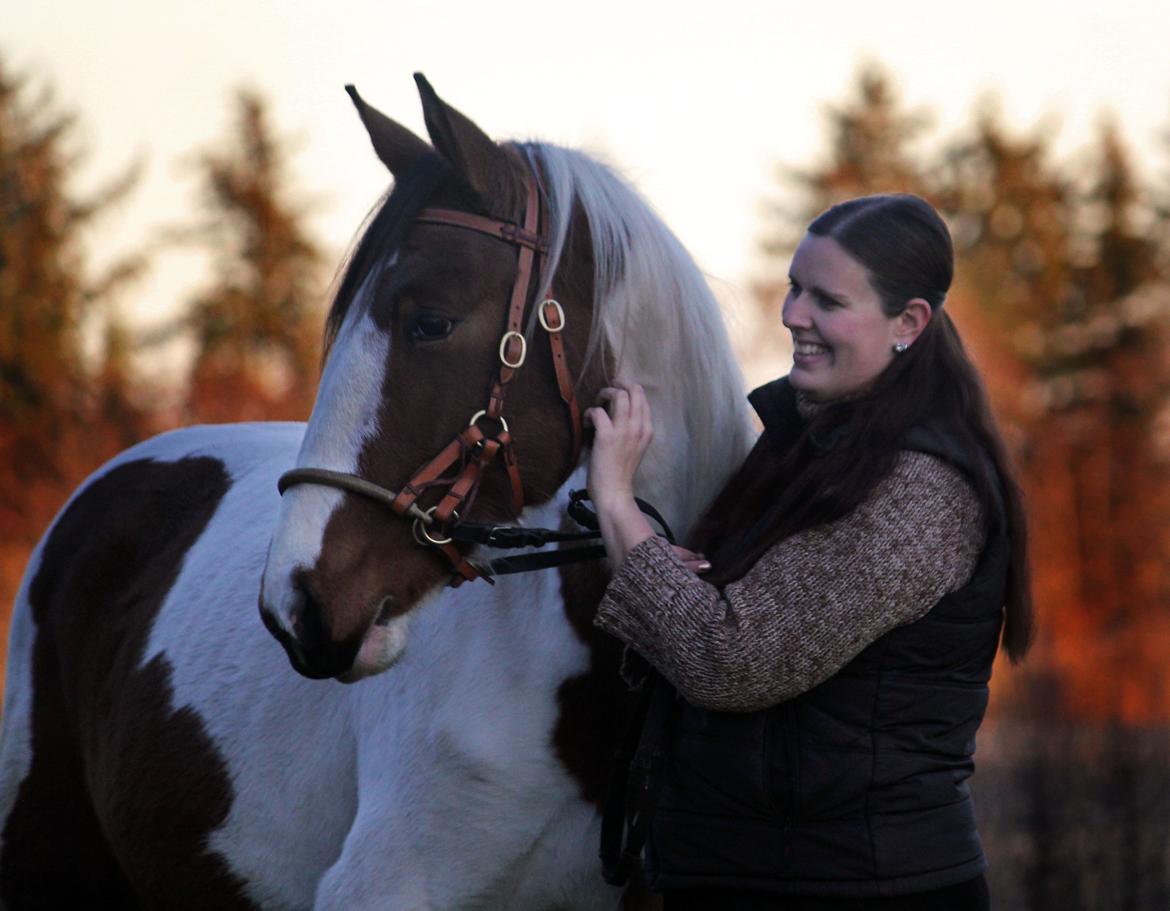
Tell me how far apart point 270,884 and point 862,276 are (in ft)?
6.84

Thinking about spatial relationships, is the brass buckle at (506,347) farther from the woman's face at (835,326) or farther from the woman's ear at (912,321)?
the woman's ear at (912,321)

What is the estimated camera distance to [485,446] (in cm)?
270

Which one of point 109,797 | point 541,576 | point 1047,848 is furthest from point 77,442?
point 541,576

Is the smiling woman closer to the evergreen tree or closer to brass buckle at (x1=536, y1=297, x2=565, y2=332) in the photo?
brass buckle at (x1=536, y1=297, x2=565, y2=332)

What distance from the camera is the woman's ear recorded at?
107 inches

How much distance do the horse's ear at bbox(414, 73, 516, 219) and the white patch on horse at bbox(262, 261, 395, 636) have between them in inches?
8.8

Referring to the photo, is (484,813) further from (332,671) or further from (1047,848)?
(1047,848)

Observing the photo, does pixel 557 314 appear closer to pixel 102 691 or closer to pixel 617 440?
pixel 617 440

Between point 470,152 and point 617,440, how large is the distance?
64 cm

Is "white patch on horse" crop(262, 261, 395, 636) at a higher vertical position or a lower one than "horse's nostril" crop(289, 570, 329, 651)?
higher

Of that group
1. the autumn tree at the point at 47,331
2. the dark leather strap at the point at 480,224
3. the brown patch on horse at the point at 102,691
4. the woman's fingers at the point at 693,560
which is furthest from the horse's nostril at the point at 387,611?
the autumn tree at the point at 47,331

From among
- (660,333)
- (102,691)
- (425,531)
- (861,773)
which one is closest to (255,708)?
(102,691)

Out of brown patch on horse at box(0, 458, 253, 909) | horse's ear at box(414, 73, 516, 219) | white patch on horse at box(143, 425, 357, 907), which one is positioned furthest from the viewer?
brown patch on horse at box(0, 458, 253, 909)

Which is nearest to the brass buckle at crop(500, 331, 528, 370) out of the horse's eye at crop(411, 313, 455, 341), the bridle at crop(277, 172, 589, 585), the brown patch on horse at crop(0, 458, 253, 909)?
the bridle at crop(277, 172, 589, 585)
